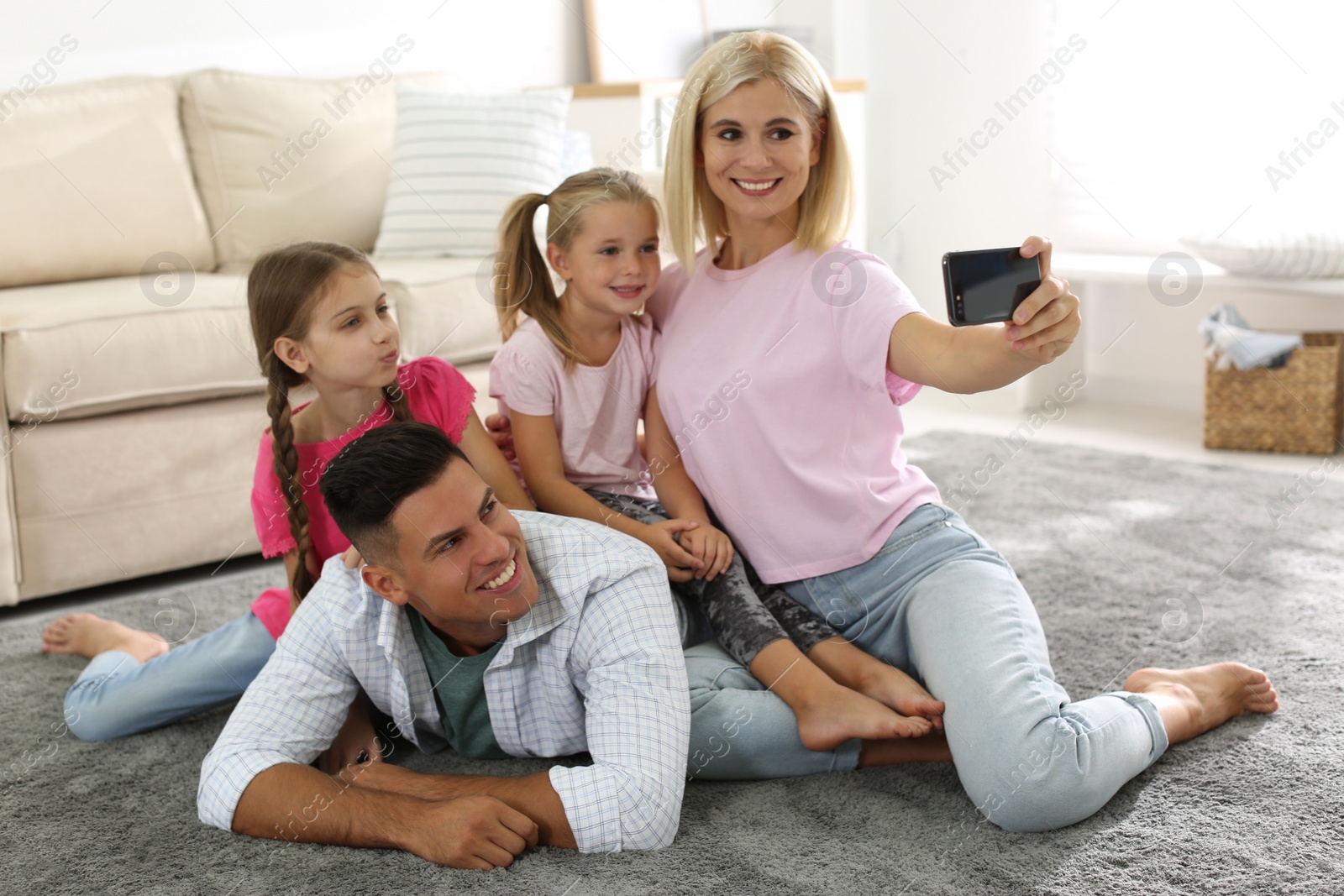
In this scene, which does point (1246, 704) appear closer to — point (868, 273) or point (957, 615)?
point (957, 615)

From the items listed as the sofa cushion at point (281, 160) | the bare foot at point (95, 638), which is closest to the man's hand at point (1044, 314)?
the bare foot at point (95, 638)

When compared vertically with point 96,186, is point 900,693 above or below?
below

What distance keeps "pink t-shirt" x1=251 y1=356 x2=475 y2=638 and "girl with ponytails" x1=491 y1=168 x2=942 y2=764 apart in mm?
66

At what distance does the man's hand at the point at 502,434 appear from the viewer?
Answer: 175 centimetres

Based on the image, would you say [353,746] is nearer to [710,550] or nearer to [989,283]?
[710,550]

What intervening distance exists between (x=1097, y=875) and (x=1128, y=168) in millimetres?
2649

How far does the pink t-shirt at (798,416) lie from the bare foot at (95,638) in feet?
2.97

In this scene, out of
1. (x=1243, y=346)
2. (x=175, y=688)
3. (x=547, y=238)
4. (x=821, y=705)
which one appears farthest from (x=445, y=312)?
(x=1243, y=346)

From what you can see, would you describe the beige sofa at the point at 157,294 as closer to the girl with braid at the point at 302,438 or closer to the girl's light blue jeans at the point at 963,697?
the girl with braid at the point at 302,438

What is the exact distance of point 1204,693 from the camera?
1.48m

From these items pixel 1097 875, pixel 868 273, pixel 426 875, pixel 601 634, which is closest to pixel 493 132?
pixel 868 273

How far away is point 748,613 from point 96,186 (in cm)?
189

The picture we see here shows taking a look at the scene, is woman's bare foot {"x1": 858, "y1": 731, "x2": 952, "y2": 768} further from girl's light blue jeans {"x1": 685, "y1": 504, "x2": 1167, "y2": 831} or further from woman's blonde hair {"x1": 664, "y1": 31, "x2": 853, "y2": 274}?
woman's blonde hair {"x1": 664, "y1": 31, "x2": 853, "y2": 274}

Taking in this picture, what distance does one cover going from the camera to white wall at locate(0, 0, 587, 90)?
2.83 metres
